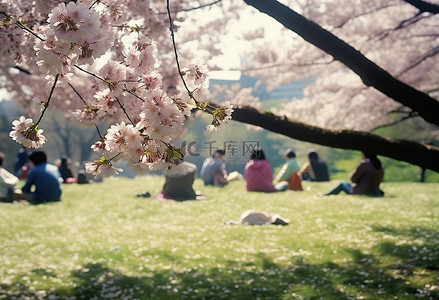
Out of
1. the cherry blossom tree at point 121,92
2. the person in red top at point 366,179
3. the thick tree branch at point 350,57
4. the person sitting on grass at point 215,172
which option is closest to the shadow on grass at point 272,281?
the thick tree branch at point 350,57

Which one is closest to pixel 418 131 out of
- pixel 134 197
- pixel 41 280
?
pixel 134 197

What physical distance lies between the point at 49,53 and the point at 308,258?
19.7 ft

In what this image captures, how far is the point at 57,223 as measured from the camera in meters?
11.3

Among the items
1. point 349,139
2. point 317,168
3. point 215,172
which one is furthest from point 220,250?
point 317,168

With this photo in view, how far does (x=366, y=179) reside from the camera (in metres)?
14.3

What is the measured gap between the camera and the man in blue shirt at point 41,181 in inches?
529

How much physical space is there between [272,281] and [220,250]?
1809 millimetres

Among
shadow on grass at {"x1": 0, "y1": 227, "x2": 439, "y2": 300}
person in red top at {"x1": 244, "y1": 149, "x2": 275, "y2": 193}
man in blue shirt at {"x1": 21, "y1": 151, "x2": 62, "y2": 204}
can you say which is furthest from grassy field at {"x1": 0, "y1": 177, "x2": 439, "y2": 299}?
person in red top at {"x1": 244, "y1": 149, "x2": 275, "y2": 193}

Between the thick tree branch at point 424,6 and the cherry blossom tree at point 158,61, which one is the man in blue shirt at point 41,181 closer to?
the cherry blossom tree at point 158,61

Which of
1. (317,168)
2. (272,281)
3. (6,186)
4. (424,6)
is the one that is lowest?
(272,281)

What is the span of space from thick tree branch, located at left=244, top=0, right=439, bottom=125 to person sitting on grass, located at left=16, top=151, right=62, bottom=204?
9.81 metres

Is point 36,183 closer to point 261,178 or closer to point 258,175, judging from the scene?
point 258,175

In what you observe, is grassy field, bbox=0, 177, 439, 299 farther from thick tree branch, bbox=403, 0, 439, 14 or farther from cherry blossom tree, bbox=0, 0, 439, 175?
thick tree branch, bbox=403, 0, 439, 14

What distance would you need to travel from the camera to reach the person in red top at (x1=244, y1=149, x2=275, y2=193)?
15531mm
